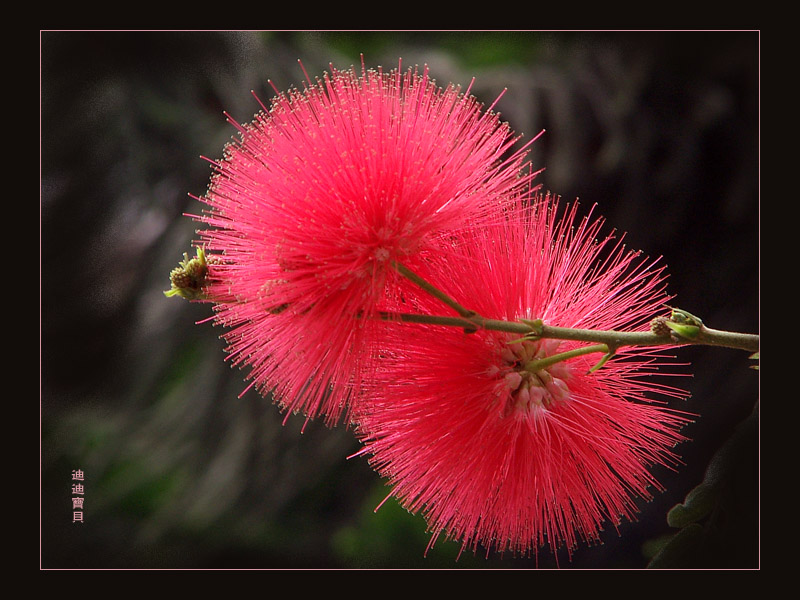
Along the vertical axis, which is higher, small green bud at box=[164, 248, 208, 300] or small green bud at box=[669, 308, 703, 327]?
small green bud at box=[164, 248, 208, 300]

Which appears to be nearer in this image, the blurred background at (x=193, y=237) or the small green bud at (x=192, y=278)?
the small green bud at (x=192, y=278)

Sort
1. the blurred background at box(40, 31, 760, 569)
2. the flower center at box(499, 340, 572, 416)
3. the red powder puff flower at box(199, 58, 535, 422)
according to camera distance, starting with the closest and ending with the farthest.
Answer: the red powder puff flower at box(199, 58, 535, 422) → the flower center at box(499, 340, 572, 416) → the blurred background at box(40, 31, 760, 569)

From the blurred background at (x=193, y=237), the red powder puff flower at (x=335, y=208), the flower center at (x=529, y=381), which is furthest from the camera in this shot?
the blurred background at (x=193, y=237)

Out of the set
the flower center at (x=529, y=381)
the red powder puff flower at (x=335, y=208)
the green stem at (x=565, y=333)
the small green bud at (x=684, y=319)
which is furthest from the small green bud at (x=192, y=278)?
the small green bud at (x=684, y=319)

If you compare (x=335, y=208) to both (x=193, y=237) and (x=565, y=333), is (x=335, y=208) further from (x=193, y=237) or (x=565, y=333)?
(x=193, y=237)

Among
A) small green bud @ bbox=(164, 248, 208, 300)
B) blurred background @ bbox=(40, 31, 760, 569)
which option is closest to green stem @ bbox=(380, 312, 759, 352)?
small green bud @ bbox=(164, 248, 208, 300)

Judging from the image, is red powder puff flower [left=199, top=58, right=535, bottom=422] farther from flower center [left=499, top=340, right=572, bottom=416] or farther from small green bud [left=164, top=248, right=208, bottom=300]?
flower center [left=499, top=340, right=572, bottom=416]

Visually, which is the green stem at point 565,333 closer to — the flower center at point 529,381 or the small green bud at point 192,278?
the flower center at point 529,381

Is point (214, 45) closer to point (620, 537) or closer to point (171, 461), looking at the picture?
point (171, 461)
